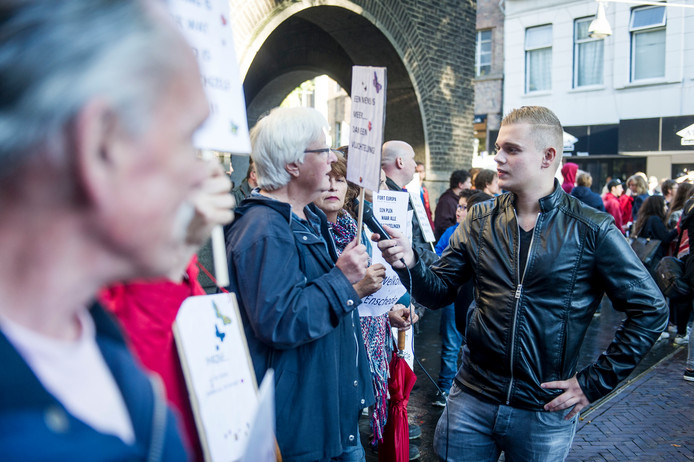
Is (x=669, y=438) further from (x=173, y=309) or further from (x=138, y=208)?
(x=138, y=208)

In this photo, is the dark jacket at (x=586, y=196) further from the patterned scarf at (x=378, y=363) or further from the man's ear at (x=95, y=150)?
the man's ear at (x=95, y=150)

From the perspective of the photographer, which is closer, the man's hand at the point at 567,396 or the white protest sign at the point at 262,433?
the white protest sign at the point at 262,433

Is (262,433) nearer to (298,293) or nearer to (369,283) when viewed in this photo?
(298,293)

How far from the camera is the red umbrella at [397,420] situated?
3.66 metres

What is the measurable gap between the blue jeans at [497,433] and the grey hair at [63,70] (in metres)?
2.36

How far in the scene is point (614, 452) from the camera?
4.96 metres

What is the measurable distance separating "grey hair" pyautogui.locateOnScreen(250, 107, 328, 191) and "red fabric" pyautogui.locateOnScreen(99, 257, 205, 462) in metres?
1.13

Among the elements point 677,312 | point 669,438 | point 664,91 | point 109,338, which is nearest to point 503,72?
point 664,91

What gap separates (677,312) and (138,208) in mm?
9097

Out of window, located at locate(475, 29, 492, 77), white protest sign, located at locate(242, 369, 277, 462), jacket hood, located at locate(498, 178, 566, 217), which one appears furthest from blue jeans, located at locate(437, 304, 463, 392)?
window, located at locate(475, 29, 492, 77)

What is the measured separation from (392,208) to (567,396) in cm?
188

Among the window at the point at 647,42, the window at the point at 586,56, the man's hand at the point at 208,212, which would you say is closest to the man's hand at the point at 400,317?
the man's hand at the point at 208,212

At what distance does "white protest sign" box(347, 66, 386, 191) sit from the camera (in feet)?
8.47

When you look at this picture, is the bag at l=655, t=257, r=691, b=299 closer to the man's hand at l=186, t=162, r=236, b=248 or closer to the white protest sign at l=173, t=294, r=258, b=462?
the white protest sign at l=173, t=294, r=258, b=462
